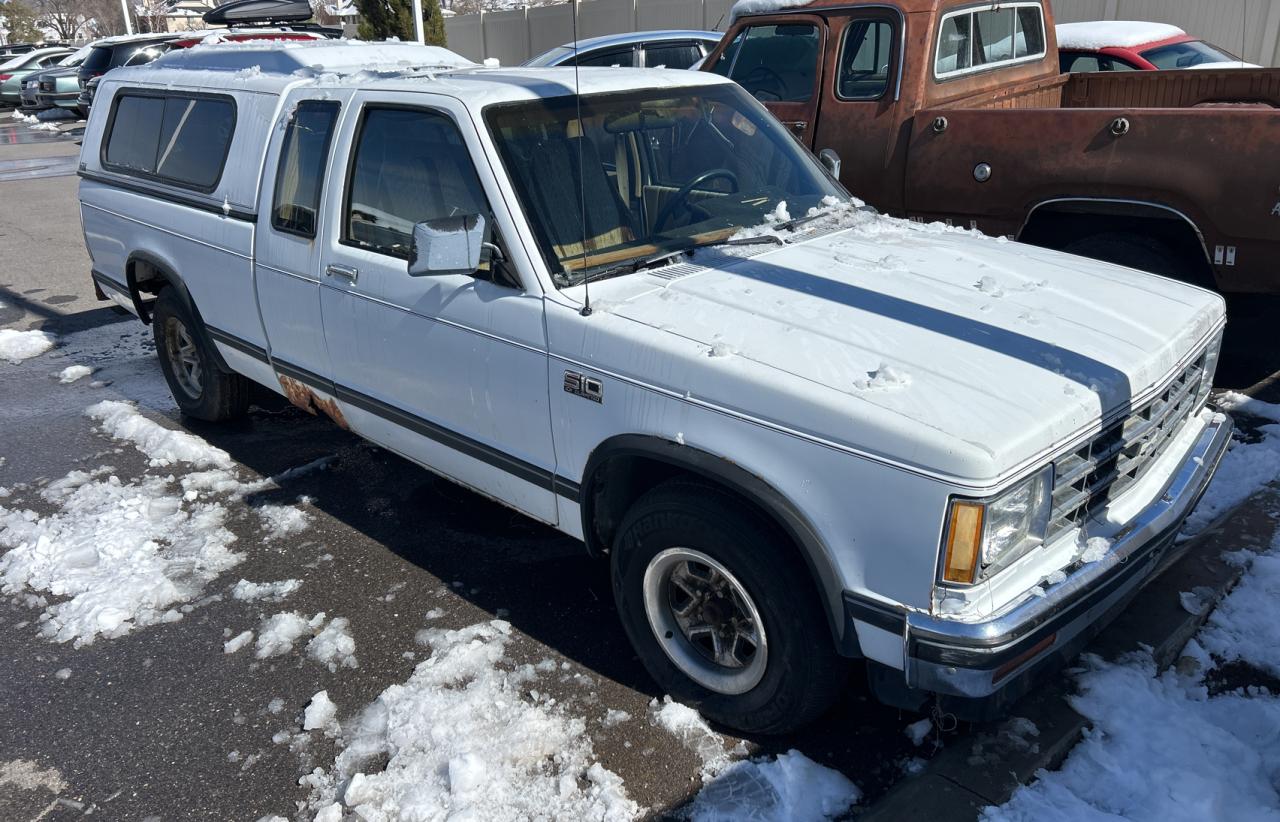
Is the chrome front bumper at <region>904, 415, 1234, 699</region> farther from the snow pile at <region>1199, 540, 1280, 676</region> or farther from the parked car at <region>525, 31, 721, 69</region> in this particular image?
the parked car at <region>525, 31, 721, 69</region>

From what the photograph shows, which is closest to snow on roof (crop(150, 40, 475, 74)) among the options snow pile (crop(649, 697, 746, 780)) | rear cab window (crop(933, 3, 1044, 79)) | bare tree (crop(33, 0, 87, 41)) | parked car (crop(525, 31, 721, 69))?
rear cab window (crop(933, 3, 1044, 79))

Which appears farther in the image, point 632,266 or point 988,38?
point 988,38

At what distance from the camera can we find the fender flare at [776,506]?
8.70 ft

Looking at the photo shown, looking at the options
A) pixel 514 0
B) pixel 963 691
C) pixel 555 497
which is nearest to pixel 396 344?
pixel 555 497

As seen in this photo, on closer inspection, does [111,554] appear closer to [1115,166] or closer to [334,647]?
[334,647]

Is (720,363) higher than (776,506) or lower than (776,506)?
higher

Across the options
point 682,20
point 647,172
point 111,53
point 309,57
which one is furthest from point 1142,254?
point 111,53

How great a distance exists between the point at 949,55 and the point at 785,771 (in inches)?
192

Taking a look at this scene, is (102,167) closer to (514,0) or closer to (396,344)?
(396,344)

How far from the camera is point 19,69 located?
2997 cm

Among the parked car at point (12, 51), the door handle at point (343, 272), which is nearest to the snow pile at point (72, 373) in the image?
the door handle at point (343, 272)

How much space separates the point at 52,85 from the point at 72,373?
2355 centimetres

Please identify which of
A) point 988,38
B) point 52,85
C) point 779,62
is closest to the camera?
point 988,38

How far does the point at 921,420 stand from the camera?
2477mm
